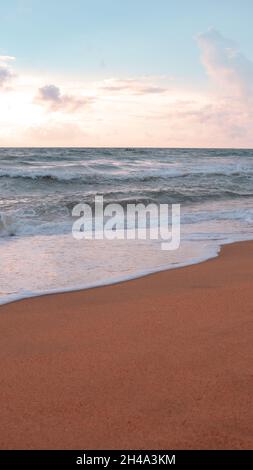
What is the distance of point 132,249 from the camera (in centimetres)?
690

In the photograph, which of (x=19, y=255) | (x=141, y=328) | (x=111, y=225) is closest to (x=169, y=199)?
(x=111, y=225)

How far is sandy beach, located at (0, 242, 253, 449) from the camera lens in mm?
2107

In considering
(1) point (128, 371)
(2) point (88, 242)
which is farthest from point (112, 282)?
(2) point (88, 242)

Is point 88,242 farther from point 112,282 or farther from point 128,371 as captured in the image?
point 128,371

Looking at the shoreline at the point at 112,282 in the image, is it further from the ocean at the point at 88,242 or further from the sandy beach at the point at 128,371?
the sandy beach at the point at 128,371

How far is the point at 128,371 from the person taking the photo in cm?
269

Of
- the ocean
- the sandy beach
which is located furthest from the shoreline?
the sandy beach

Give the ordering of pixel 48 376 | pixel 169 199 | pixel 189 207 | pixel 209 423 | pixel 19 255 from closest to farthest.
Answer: pixel 209 423, pixel 48 376, pixel 19 255, pixel 189 207, pixel 169 199

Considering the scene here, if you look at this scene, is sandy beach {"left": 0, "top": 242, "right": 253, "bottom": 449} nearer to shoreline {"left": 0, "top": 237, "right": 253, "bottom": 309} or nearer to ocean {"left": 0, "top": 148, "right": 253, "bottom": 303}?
shoreline {"left": 0, "top": 237, "right": 253, "bottom": 309}

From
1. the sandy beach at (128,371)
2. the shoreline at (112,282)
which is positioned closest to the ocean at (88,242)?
the shoreline at (112,282)

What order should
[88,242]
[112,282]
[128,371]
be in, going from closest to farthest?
[128,371]
[112,282]
[88,242]

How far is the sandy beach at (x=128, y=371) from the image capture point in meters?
2.11
